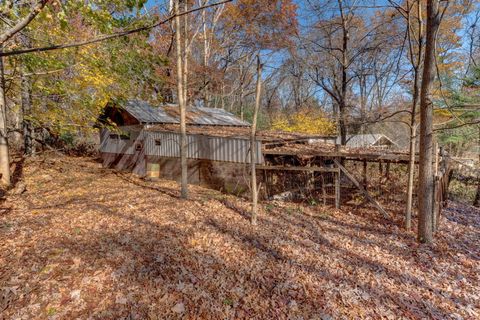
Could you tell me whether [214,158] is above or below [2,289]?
above

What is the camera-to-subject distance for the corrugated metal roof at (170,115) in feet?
43.2

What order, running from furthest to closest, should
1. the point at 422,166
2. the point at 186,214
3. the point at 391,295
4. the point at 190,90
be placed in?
the point at 190,90, the point at 186,214, the point at 422,166, the point at 391,295

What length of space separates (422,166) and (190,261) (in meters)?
5.29

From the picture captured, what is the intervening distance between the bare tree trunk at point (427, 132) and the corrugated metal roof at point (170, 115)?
1029cm

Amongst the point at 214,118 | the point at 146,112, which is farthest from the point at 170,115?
the point at 214,118

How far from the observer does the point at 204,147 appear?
11.4 meters

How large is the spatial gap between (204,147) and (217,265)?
23.4 ft

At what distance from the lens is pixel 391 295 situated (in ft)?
13.9

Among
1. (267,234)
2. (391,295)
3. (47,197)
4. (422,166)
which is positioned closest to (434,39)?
(422,166)

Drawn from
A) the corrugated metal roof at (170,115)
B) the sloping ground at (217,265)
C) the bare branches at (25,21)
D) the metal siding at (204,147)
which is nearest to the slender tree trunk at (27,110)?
the sloping ground at (217,265)

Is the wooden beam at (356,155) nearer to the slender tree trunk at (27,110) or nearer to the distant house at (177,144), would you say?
the distant house at (177,144)

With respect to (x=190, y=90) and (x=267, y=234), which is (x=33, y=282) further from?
(x=190, y=90)

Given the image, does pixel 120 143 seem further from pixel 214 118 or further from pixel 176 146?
pixel 214 118

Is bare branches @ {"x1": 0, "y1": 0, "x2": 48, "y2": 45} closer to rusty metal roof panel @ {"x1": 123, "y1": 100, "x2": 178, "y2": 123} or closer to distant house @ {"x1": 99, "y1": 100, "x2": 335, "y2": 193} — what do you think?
distant house @ {"x1": 99, "y1": 100, "x2": 335, "y2": 193}
